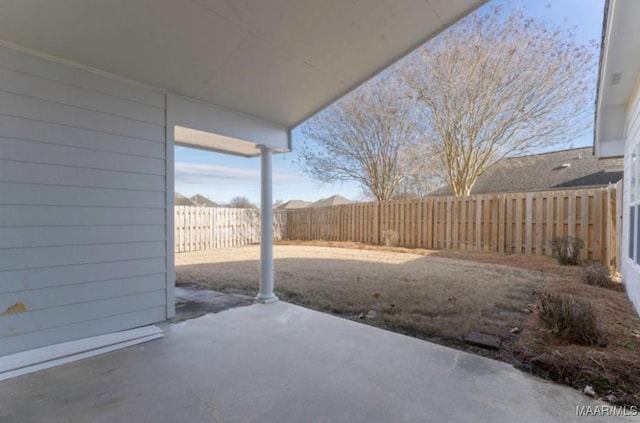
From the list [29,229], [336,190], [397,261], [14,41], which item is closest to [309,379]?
[29,229]

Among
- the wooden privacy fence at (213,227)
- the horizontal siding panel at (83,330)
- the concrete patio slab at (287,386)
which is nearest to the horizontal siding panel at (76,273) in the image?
the horizontal siding panel at (83,330)

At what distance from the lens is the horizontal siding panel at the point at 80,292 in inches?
92.2

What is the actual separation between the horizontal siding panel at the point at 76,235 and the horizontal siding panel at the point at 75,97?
1.08 meters

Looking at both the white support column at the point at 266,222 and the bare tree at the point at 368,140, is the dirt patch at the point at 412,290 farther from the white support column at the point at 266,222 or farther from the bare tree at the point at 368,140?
the bare tree at the point at 368,140

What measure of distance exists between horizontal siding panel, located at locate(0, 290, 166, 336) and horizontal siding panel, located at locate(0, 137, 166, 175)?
4.04 ft

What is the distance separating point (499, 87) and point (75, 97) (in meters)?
10.2

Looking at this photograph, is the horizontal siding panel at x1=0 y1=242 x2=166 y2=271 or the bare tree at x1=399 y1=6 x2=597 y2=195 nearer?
the horizontal siding panel at x1=0 y1=242 x2=166 y2=271

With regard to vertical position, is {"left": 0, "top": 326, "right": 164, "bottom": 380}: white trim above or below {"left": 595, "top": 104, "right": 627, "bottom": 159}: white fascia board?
below

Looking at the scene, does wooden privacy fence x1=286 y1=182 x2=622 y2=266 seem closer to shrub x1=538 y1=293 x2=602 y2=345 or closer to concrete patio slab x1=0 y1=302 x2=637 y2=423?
shrub x1=538 y1=293 x2=602 y2=345

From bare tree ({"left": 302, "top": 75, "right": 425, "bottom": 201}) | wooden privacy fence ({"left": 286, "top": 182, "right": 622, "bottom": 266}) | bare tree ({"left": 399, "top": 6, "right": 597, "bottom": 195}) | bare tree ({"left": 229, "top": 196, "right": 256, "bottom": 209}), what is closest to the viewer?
wooden privacy fence ({"left": 286, "top": 182, "right": 622, "bottom": 266})

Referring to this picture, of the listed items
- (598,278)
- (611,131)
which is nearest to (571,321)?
(598,278)

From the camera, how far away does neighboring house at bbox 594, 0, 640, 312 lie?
8.80 feet

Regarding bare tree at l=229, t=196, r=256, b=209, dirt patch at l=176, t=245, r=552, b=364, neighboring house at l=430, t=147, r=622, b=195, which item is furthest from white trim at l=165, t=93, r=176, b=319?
bare tree at l=229, t=196, r=256, b=209

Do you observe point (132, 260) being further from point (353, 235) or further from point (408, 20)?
point (353, 235)
